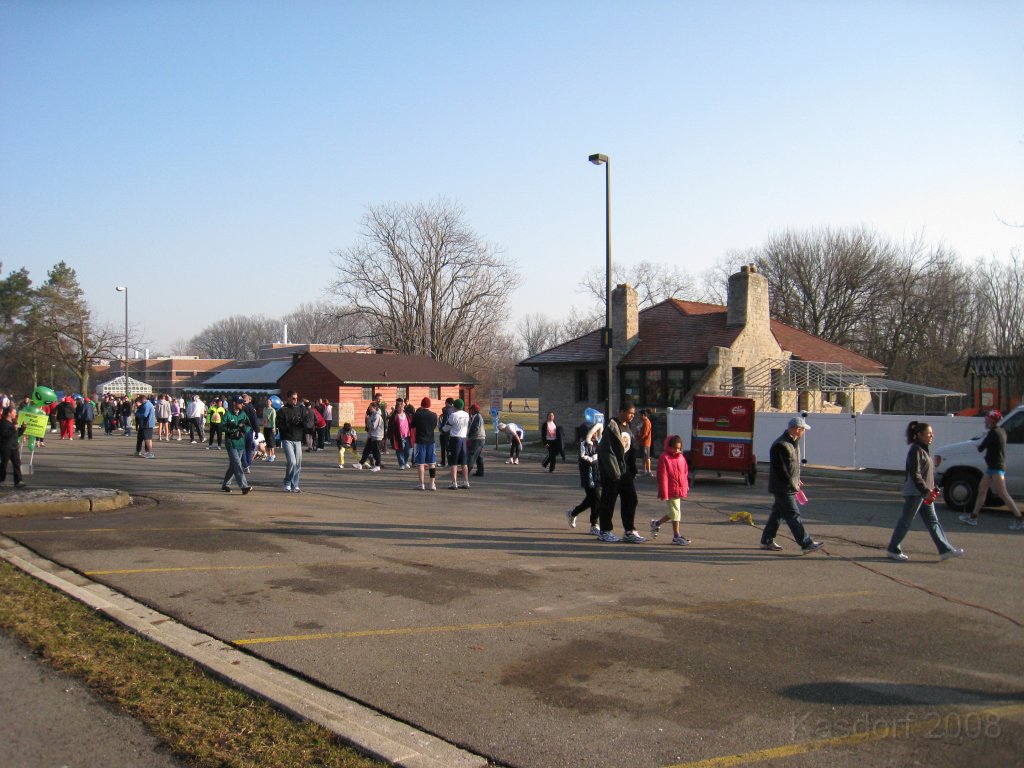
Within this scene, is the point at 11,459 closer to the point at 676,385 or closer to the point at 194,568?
the point at 194,568

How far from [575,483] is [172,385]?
106m

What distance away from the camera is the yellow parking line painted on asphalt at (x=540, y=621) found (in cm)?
621

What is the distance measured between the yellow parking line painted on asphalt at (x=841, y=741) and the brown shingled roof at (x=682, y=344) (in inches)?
1014

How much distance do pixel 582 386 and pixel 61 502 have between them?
24564 mm

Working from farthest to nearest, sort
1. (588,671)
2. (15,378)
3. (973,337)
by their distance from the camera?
(15,378) → (973,337) → (588,671)

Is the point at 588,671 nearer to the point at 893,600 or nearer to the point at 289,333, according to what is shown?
the point at 893,600

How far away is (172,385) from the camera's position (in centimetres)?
11312

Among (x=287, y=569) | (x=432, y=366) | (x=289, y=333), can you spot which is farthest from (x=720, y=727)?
(x=289, y=333)

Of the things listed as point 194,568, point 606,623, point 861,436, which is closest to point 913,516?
point 606,623

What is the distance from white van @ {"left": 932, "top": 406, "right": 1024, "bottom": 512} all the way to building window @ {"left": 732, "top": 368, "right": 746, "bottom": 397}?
16.7 meters

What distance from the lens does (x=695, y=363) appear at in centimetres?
3036

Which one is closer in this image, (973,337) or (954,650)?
(954,650)

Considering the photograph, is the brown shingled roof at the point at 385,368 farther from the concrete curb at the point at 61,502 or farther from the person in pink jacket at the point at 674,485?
the person in pink jacket at the point at 674,485

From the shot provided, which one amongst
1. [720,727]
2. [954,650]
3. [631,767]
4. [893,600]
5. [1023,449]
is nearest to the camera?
[631,767]
